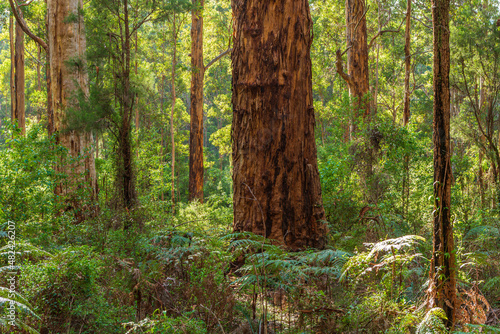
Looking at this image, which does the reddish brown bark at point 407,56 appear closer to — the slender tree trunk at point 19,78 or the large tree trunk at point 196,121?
the large tree trunk at point 196,121

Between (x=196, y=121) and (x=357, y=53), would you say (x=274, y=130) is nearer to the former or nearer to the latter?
(x=357, y=53)

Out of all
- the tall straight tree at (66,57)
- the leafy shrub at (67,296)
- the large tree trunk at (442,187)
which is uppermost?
the tall straight tree at (66,57)

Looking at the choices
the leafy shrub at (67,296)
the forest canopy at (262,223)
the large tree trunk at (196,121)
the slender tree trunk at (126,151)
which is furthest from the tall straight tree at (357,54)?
the leafy shrub at (67,296)

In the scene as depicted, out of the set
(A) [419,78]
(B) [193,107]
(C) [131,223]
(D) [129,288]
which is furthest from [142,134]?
(A) [419,78]

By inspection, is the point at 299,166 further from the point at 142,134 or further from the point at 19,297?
the point at 142,134

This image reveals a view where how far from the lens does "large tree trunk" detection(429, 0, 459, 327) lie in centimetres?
230

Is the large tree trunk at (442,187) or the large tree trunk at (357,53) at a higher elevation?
the large tree trunk at (357,53)

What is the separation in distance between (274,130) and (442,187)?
2516 millimetres

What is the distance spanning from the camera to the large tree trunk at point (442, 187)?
230cm

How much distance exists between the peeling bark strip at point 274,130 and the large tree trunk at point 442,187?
7.59ft

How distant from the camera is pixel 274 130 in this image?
4641mm

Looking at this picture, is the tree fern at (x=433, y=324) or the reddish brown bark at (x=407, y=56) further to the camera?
the reddish brown bark at (x=407, y=56)

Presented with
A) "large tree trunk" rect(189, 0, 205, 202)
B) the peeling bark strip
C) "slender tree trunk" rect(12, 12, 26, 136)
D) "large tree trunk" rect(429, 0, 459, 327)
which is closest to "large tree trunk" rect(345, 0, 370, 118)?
the peeling bark strip

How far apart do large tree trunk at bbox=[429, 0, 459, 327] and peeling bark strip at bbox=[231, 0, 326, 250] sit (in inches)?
91.1
